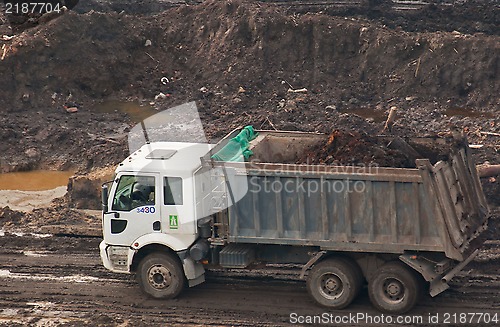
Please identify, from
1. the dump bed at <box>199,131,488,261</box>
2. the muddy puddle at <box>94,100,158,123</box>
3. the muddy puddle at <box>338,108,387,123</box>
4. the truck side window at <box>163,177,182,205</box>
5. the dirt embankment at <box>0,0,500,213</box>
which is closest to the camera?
the dump bed at <box>199,131,488,261</box>

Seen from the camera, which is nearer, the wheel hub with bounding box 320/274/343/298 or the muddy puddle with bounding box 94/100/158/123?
the wheel hub with bounding box 320/274/343/298

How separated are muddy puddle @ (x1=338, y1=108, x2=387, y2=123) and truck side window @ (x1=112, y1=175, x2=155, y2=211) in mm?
11076

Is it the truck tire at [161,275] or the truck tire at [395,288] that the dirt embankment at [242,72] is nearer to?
the truck tire at [161,275]

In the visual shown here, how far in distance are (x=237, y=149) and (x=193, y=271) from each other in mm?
2106

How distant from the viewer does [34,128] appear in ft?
76.0

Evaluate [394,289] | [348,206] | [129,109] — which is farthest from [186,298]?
[129,109]

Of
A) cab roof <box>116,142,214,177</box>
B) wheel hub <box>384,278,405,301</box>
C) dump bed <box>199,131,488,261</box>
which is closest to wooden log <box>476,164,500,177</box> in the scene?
dump bed <box>199,131,488,261</box>

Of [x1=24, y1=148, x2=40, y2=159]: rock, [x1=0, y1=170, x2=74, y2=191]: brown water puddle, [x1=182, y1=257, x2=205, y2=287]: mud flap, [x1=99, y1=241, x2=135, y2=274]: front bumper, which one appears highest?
[x1=24, y1=148, x2=40, y2=159]: rock

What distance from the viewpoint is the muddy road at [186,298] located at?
13484 millimetres

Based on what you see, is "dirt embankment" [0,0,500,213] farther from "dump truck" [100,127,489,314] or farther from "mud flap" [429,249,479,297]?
"mud flap" [429,249,479,297]

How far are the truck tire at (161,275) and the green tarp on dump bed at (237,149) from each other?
1.76m

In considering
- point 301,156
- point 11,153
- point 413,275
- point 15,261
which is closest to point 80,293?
point 15,261

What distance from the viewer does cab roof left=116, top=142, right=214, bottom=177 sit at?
13508mm

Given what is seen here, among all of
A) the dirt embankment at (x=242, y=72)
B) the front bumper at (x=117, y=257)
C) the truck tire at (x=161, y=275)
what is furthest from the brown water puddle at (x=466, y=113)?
the front bumper at (x=117, y=257)
